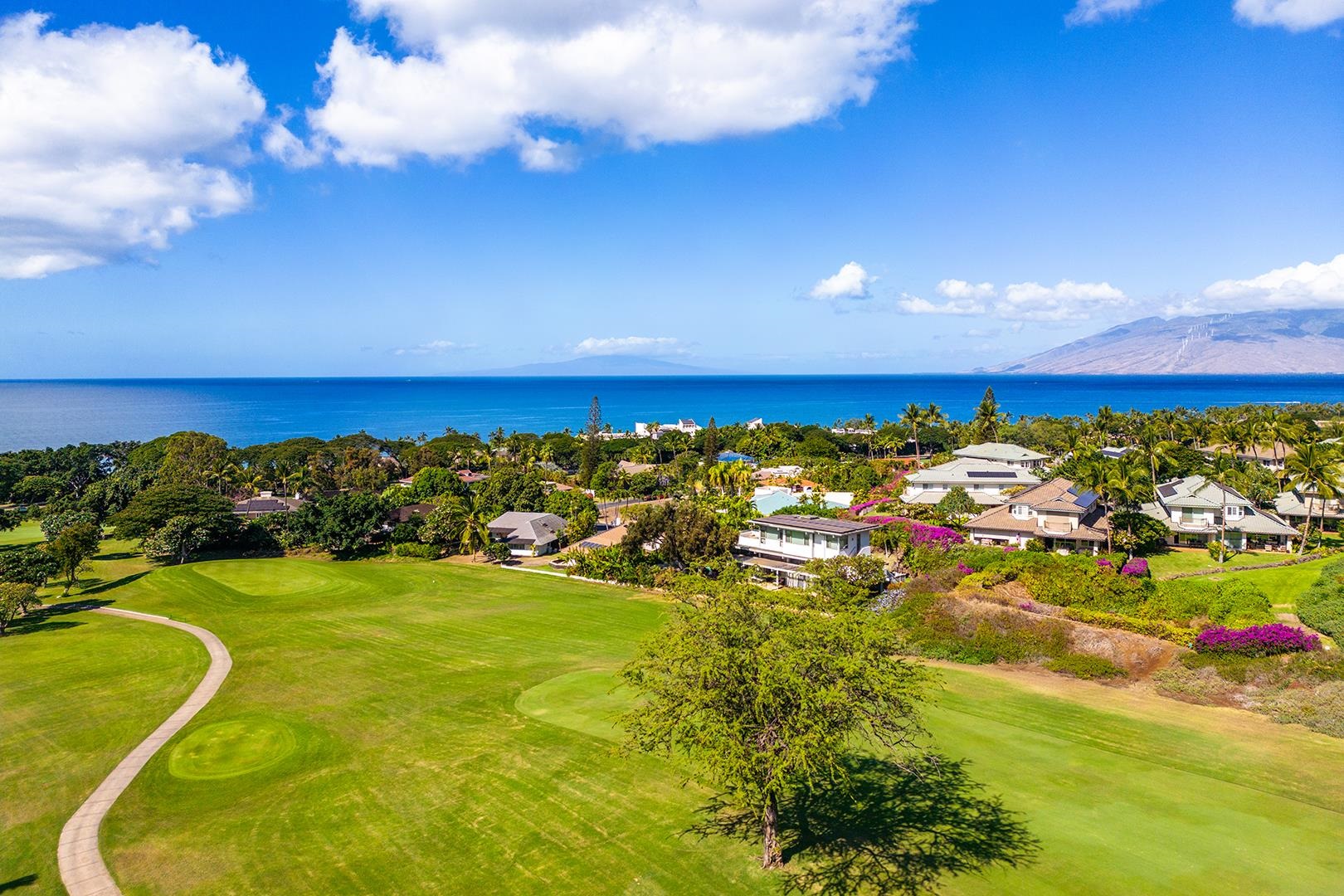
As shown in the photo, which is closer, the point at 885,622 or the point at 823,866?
the point at 823,866

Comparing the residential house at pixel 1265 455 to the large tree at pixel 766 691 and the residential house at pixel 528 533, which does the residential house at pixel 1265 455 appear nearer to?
the residential house at pixel 528 533

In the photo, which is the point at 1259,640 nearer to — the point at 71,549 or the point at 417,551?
the point at 417,551

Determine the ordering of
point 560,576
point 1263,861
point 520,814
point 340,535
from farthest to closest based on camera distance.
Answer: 1. point 340,535
2. point 560,576
3. point 520,814
4. point 1263,861

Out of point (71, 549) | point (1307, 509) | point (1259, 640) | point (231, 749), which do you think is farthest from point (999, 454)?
point (71, 549)

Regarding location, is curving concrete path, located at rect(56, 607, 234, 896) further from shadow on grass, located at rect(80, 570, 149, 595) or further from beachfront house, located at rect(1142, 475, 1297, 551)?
beachfront house, located at rect(1142, 475, 1297, 551)

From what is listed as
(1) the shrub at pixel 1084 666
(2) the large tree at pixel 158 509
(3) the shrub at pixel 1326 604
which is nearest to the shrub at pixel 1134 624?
(1) the shrub at pixel 1084 666

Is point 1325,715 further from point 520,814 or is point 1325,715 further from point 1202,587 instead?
point 520,814

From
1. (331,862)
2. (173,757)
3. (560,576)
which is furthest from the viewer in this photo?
(560,576)

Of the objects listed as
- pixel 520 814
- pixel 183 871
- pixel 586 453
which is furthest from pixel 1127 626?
pixel 586 453
